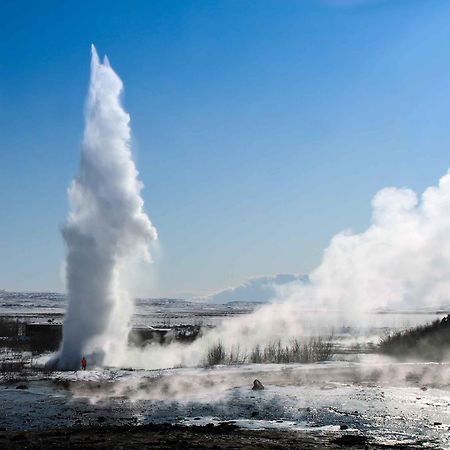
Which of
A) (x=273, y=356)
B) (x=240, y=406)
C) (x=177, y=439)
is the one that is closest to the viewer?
(x=177, y=439)

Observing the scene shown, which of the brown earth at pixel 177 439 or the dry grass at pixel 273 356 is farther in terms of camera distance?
the dry grass at pixel 273 356

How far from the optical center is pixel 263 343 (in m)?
58.5

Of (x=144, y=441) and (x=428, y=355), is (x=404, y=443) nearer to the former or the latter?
(x=144, y=441)

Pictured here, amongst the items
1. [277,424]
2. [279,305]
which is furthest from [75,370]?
[279,305]

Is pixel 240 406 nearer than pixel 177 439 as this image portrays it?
No

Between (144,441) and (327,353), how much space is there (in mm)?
30928

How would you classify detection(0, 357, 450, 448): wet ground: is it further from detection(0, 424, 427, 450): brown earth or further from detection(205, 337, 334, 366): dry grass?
detection(205, 337, 334, 366): dry grass

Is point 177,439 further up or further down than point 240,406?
further up

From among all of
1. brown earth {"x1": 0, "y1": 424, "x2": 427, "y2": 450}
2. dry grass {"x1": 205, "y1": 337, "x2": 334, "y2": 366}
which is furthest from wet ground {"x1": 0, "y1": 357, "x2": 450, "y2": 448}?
dry grass {"x1": 205, "y1": 337, "x2": 334, "y2": 366}

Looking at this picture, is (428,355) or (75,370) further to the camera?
(428,355)

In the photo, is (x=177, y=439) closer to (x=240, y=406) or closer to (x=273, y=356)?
(x=240, y=406)

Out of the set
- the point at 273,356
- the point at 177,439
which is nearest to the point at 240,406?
the point at 177,439

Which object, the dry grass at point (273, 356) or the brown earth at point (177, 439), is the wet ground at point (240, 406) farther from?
the dry grass at point (273, 356)

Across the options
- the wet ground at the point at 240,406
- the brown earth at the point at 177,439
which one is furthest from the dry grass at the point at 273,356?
the brown earth at the point at 177,439
